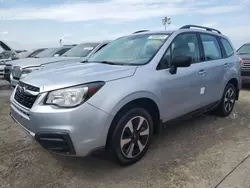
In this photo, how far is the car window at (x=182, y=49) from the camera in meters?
3.58

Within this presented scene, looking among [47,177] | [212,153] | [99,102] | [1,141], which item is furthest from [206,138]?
[1,141]

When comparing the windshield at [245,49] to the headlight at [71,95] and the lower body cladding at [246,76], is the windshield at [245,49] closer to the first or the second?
the lower body cladding at [246,76]

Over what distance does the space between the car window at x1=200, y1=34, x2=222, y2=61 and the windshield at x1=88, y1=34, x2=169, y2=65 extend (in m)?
0.97

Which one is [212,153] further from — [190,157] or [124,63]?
[124,63]

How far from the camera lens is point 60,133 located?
261 centimetres

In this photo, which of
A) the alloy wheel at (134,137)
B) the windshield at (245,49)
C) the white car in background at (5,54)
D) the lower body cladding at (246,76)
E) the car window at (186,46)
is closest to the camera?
the alloy wheel at (134,137)

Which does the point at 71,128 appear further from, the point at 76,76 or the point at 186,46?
the point at 186,46

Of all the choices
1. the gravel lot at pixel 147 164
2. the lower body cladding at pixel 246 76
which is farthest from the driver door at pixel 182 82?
the lower body cladding at pixel 246 76

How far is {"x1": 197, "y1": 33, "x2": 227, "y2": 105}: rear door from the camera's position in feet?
14.3

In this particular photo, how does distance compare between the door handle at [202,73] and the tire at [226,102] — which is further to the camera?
the tire at [226,102]

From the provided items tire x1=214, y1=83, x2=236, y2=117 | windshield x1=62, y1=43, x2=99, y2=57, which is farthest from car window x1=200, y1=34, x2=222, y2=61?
windshield x1=62, y1=43, x2=99, y2=57

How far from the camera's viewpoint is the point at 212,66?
4426 millimetres

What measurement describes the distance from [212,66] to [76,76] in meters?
2.51

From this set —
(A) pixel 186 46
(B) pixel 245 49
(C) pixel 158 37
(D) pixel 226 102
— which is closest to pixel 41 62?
(C) pixel 158 37
